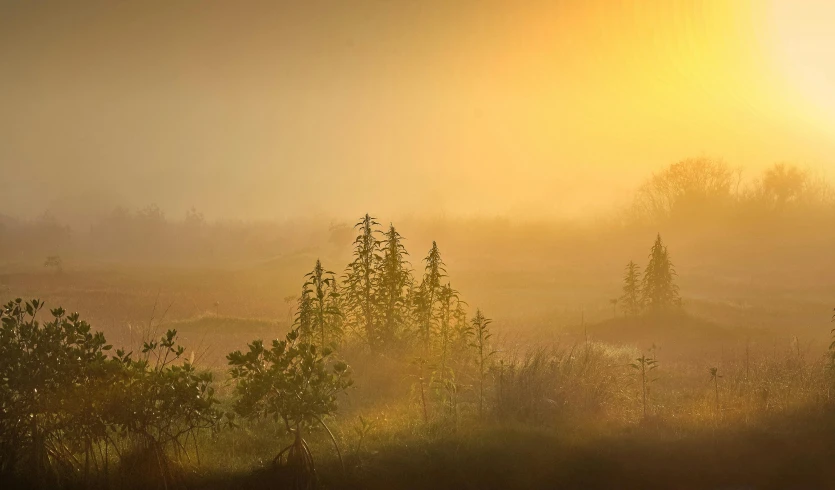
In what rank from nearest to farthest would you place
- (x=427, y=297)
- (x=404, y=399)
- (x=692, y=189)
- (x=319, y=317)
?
(x=404, y=399) < (x=319, y=317) < (x=427, y=297) < (x=692, y=189)

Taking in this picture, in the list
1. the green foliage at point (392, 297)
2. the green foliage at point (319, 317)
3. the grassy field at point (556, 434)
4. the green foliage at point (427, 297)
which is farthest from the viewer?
the green foliage at point (392, 297)

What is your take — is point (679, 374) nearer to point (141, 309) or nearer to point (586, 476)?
point (586, 476)

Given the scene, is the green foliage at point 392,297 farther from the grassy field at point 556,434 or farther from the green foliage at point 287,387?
the green foliage at point 287,387

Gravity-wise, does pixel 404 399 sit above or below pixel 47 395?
below

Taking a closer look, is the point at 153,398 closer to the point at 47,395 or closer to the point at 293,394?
the point at 47,395

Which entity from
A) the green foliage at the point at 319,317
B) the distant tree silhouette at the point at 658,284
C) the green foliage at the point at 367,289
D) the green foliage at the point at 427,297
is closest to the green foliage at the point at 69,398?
the green foliage at the point at 319,317

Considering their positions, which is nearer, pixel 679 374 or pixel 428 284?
pixel 428 284

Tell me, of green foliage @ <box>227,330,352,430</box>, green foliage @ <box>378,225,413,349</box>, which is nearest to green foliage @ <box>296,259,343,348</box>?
green foliage @ <box>378,225,413,349</box>

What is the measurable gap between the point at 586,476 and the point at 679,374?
10846 mm

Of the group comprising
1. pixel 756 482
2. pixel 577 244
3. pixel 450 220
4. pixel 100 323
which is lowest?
pixel 756 482

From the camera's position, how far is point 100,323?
30.0 metres

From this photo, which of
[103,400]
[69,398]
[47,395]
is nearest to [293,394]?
[103,400]

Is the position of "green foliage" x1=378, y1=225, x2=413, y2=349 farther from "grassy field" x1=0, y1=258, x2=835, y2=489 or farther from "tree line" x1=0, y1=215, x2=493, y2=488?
"tree line" x1=0, y1=215, x2=493, y2=488

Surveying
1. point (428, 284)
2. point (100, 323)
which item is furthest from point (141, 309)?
point (428, 284)
